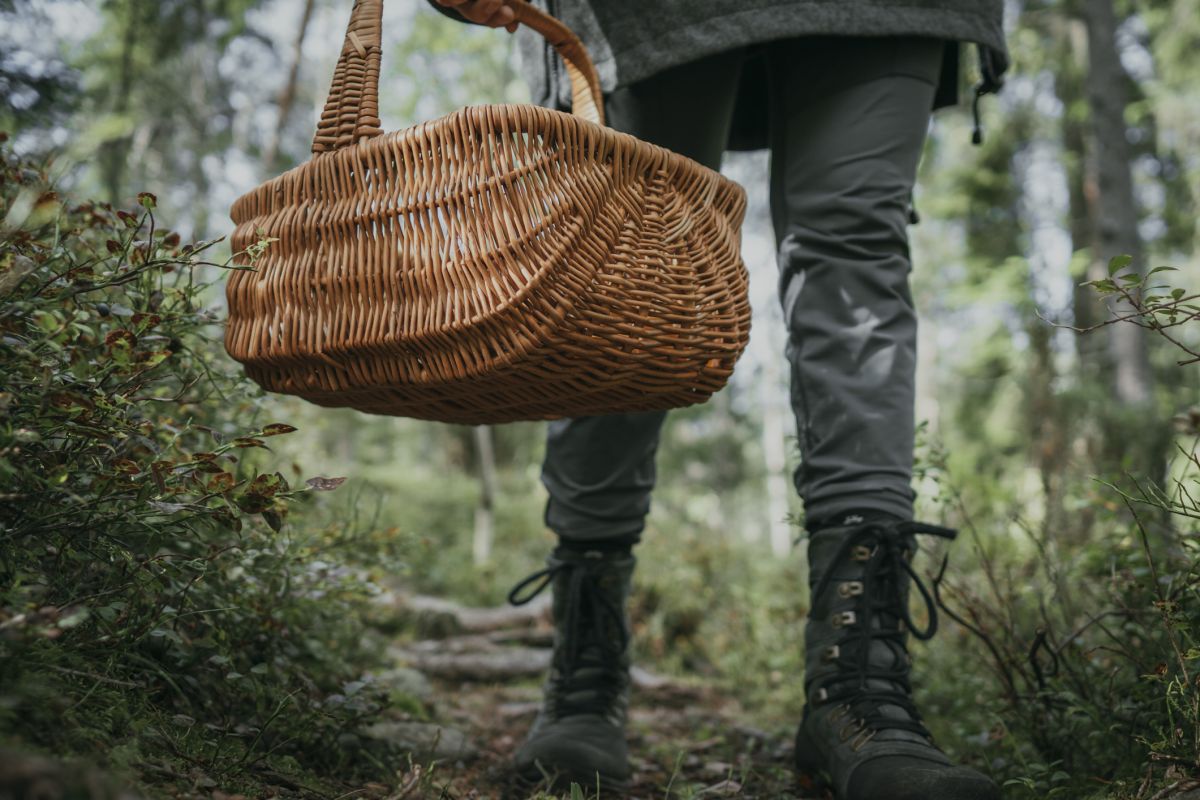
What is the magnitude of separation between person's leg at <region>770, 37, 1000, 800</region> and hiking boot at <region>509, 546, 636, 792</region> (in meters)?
0.37

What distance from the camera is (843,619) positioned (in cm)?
143

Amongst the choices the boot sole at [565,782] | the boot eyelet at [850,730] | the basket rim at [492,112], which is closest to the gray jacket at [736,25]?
the basket rim at [492,112]

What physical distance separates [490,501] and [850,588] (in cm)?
493

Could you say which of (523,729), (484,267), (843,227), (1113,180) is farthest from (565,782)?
(1113,180)

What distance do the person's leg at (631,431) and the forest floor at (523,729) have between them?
1.57ft

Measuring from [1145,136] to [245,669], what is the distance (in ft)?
43.3

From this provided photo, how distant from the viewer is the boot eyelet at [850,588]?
1.43 metres

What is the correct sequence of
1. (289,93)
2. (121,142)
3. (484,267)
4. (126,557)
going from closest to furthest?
(126,557) → (484,267) → (121,142) → (289,93)

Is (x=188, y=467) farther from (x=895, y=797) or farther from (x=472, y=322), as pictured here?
(x=895, y=797)

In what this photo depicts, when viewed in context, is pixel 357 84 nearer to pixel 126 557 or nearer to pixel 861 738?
pixel 126 557

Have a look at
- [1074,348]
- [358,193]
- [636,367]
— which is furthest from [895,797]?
[1074,348]

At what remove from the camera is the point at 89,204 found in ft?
4.68

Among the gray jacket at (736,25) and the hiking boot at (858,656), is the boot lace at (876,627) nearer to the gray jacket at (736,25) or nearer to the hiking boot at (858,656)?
the hiking boot at (858,656)

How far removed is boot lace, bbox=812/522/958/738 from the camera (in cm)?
137
